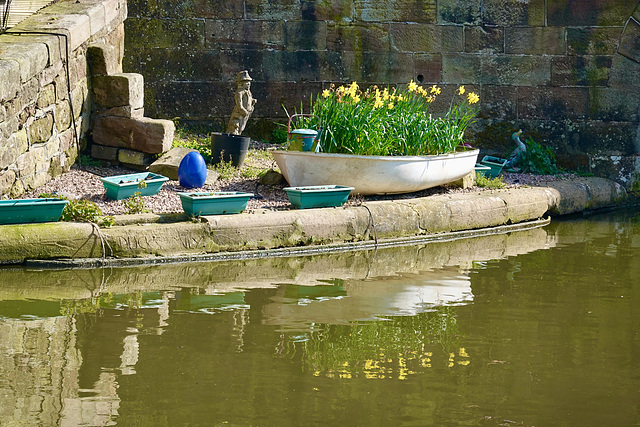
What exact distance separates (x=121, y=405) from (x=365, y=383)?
1.21 m

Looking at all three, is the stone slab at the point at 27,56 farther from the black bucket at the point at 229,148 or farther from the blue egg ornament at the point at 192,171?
the black bucket at the point at 229,148

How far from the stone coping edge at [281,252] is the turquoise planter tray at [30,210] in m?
0.39

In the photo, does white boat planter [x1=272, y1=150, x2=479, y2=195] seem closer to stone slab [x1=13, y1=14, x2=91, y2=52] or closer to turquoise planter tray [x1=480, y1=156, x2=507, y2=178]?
turquoise planter tray [x1=480, y1=156, x2=507, y2=178]

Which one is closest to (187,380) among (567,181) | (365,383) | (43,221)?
(365,383)

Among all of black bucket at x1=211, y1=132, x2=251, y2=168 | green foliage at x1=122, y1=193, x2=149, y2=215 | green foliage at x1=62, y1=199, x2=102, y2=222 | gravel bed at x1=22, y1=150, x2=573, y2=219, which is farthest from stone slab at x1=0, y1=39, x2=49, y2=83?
black bucket at x1=211, y1=132, x2=251, y2=168

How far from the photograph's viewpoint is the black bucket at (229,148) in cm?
964

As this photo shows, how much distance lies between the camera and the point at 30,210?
7.01 meters

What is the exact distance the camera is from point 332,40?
36.8 feet

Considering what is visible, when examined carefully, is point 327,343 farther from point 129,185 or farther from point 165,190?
point 165,190

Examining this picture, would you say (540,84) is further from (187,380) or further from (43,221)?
(187,380)

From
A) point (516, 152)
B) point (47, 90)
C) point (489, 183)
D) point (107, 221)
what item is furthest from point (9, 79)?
point (516, 152)

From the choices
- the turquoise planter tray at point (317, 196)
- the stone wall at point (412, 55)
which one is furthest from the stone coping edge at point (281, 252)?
the stone wall at point (412, 55)

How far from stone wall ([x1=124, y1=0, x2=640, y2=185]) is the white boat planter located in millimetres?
2534

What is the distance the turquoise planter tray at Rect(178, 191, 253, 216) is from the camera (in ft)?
24.9
